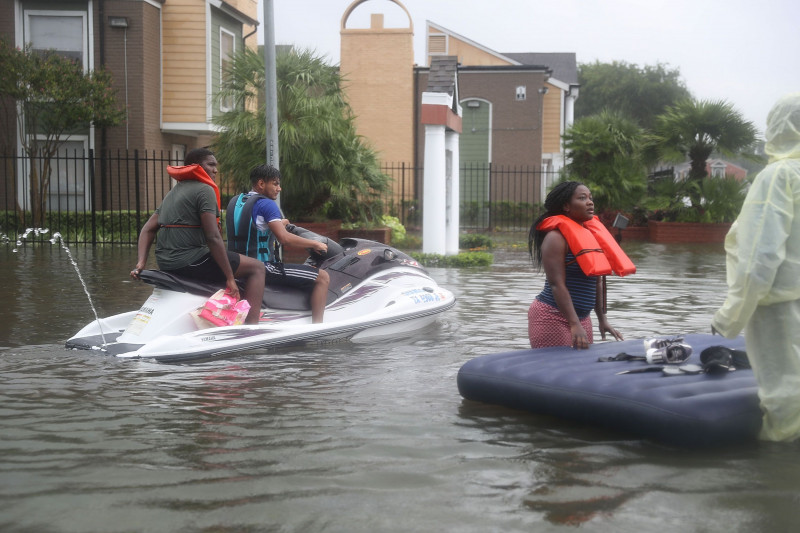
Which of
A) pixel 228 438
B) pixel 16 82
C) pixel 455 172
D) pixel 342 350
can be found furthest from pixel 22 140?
pixel 228 438

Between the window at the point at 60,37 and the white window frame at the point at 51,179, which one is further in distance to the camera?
the window at the point at 60,37

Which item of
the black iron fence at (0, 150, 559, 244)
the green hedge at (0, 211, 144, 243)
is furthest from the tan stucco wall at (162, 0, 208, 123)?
the green hedge at (0, 211, 144, 243)

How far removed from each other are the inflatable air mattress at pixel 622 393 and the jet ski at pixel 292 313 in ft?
7.53

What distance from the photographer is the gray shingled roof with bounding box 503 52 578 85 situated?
175ft

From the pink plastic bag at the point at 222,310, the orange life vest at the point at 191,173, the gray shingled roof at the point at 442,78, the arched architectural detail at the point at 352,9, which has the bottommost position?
the pink plastic bag at the point at 222,310

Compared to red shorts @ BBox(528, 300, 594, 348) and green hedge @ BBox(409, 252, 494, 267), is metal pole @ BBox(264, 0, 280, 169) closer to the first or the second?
green hedge @ BBox(409, 252, 494, 267)

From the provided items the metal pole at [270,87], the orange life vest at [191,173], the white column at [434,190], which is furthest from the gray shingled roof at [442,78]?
the orange life vest at [191,173]

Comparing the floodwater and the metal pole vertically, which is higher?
the metal pole

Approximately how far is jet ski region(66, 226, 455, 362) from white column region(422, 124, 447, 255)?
784 centimetres

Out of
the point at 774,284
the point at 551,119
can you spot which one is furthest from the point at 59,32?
the point at 551,119

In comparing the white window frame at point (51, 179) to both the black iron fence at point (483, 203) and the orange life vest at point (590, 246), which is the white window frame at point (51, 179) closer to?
the black iron fence at point (483, 203)

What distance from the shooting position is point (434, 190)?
58.5 feet

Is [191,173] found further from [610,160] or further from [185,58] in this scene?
[610,160]

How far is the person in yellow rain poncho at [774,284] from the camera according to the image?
16.9ft
